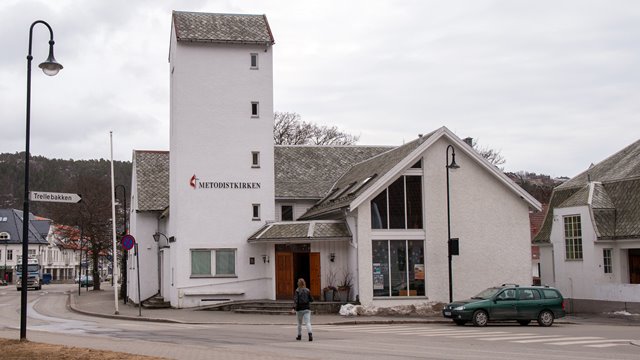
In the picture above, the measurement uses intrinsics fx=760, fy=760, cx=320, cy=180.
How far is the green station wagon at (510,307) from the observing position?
88.5 ft

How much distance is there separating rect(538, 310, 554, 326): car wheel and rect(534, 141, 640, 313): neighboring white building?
759 cm

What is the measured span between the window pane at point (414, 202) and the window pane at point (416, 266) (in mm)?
848

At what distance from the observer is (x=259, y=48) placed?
1510 inches

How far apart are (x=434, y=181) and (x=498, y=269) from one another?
16.6 feet

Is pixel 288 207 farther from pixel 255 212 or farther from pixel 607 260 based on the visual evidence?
pixel 607 260

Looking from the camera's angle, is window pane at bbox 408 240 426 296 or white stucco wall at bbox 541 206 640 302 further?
white stucco wall at bbox 541 206 640 302

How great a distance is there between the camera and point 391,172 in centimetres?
3303

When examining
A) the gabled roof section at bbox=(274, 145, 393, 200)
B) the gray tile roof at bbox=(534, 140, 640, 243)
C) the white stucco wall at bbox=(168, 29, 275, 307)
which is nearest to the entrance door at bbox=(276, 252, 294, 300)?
the white stucco wall at bbox=(168, 29, 275, 307)

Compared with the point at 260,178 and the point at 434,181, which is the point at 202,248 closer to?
the point at 260,178

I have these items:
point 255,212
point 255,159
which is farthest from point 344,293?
point 255,159

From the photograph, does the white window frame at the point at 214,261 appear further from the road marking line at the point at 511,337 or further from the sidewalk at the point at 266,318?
the road marking line at the point at 511,337

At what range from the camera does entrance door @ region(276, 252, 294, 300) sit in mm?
35750

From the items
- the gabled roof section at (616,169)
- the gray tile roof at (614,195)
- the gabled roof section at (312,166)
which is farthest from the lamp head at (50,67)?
the gabled roof section at (616,169)

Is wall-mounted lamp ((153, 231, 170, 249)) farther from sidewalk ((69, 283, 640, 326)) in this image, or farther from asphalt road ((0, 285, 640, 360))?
asphalt road ((0, 285, 640, 360))
